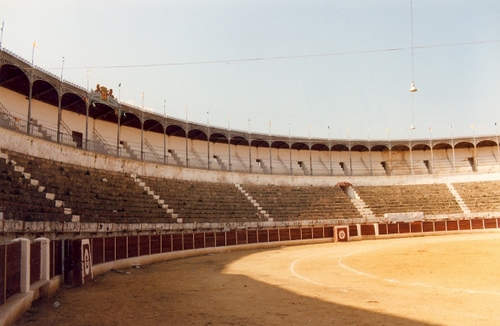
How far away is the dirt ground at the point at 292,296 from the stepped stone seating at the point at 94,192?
4.28m

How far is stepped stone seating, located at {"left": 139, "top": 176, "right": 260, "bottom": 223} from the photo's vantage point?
2455 centimetres

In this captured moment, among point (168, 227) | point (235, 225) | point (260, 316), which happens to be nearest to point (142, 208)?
point (168, 227)

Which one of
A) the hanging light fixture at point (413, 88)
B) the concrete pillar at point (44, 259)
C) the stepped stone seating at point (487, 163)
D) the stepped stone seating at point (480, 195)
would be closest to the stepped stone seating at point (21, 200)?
the concrete pillar at point (44, 259)

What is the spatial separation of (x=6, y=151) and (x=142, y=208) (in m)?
6.74

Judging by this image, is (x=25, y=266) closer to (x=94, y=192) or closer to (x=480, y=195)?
(x=94, y=192)

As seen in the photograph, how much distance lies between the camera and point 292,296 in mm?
9180

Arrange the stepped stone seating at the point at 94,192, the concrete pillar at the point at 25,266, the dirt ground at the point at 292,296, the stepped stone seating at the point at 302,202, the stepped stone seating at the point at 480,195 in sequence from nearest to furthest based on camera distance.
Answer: the dirt ground at the point at 292,296
the concrete pillar at the point at 25,266
the stepped stone seating at the point at 94,192
the stepped stone seating at the point at 302,202
the stepped stone seating at the point at 480,195

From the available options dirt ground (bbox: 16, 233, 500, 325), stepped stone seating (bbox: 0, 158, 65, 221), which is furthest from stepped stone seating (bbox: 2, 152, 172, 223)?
dirt ground (bbox: 16, 233, 500, 325)

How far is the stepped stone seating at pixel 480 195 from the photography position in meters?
34.0

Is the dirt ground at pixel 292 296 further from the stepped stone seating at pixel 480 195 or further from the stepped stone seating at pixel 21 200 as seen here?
the stepped stone seating at pixel 480 195

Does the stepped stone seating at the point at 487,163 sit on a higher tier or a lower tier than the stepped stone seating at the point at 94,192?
higher

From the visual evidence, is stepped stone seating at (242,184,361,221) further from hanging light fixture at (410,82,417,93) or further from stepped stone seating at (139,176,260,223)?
hanging light fixture at (410,82,417,93)

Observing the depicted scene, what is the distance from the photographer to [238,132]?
3569 centimetres

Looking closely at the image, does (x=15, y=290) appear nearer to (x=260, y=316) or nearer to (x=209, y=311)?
(x=209, y=311)
